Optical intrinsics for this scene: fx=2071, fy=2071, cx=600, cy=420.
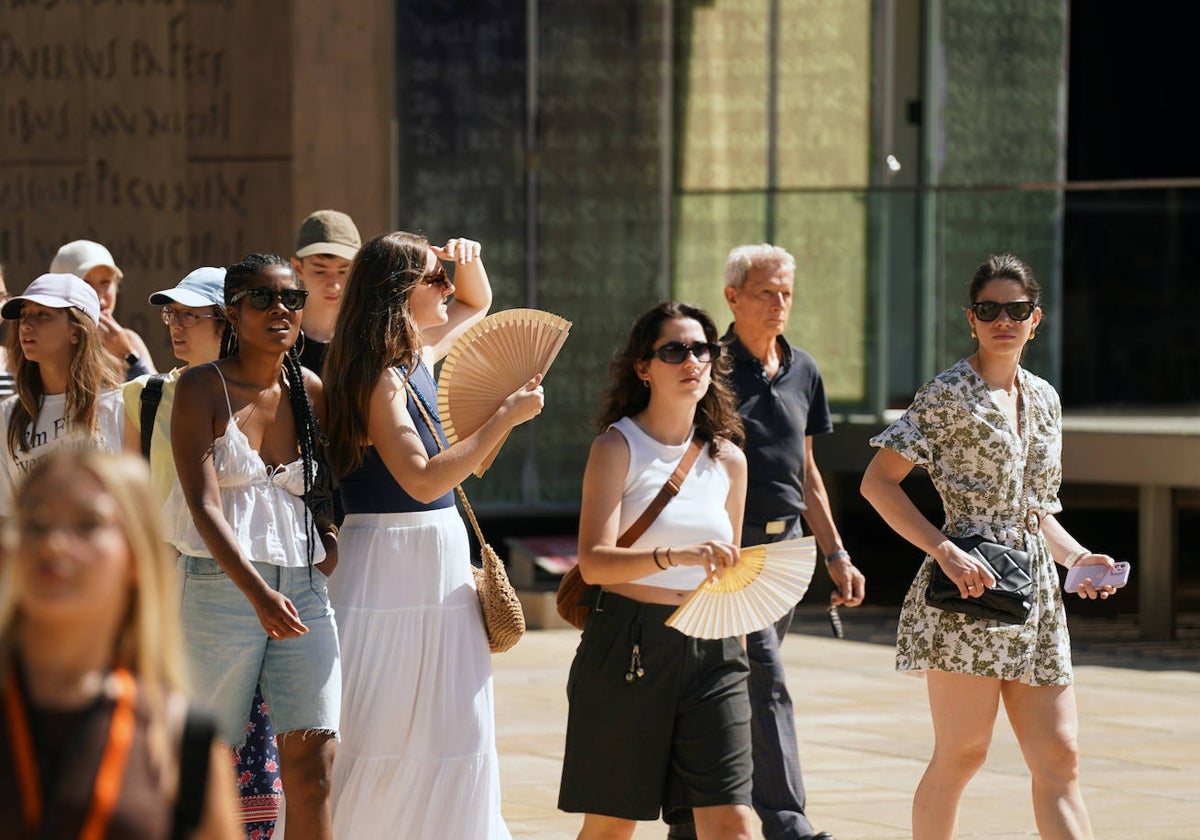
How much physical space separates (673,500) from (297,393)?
3.42 feet

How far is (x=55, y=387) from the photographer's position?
20.4 feet

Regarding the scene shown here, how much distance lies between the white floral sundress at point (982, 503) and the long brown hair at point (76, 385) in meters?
2.31

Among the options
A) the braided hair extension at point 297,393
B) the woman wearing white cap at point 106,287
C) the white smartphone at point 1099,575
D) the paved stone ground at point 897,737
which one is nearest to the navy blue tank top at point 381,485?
the braided hair extension at point 297,393

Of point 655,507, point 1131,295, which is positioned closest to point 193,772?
point 655,507

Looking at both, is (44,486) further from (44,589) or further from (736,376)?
(736,376)

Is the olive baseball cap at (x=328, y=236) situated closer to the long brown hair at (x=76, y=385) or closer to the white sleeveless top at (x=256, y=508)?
the long brown hair at (x=76, y=385)

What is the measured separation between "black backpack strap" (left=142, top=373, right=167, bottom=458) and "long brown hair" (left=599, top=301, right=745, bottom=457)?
1.25 metres

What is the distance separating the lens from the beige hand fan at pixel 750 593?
539cm

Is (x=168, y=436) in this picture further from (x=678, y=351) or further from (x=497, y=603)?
(x=678, y=351)

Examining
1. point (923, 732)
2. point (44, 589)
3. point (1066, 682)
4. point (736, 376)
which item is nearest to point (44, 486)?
point (44, 589)

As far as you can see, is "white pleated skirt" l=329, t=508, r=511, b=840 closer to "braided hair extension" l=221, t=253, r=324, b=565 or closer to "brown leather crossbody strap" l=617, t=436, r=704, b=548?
"braided hair extension" l=221, t=253, r=324, b=565

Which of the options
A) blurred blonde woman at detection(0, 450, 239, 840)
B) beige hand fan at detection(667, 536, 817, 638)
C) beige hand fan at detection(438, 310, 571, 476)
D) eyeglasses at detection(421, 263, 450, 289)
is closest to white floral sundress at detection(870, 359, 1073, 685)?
beige hand fan at detection(667, 536, 817, 638)

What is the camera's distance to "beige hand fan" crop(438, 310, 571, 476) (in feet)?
18.5

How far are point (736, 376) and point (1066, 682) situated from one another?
2040mm
